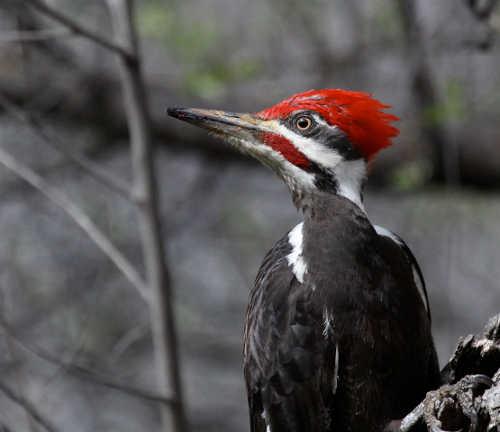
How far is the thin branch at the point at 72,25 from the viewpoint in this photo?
3.67 m

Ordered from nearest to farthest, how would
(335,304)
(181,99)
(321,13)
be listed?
1. (335,304)
2. (181,99)
3. (321,13)

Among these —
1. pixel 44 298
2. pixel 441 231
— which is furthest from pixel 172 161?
pixel 441 231

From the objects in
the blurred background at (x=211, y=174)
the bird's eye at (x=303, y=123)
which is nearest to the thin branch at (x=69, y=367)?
the bird's eye at (x=303, y=123)

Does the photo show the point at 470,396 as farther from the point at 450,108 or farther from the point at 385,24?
the point at 385,24

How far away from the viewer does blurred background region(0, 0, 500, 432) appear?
6.36 metres

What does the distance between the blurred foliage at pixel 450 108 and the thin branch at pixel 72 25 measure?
2506 mm

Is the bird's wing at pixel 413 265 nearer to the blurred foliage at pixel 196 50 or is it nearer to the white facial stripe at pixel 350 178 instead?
the white facial stripe at pixel 350 178

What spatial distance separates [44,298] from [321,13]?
3263 mm

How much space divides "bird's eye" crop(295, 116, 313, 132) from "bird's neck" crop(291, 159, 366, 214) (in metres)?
0.16

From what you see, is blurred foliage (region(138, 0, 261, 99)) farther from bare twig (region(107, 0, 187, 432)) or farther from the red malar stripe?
the red malar stripe

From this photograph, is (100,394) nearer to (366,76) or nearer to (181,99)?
(181,99)

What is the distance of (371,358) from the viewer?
3049 mm

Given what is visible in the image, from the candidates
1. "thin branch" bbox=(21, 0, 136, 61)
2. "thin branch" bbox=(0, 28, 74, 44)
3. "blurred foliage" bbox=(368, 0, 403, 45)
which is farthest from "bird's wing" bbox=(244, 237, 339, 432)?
"blurred foliage" bbox=(368, 0, 403, 45)

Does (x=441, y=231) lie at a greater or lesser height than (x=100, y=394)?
greater
